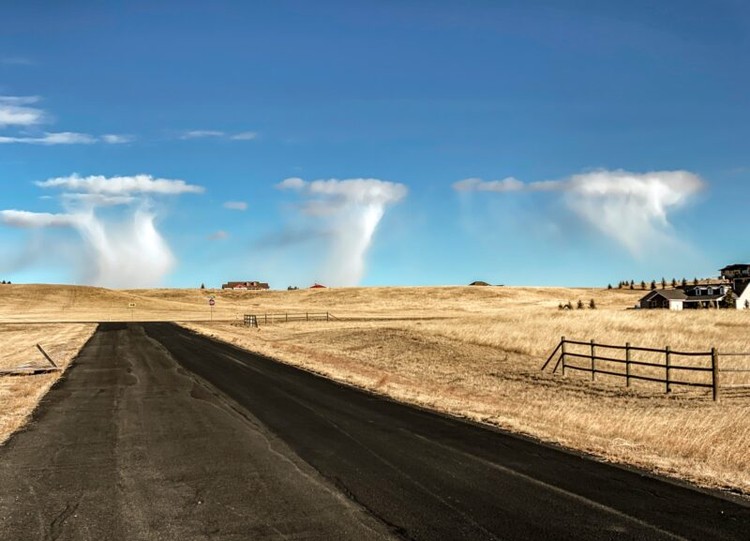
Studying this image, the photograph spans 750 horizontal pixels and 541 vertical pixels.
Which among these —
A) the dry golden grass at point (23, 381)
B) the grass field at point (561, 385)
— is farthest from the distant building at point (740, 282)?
the dry golden grass at point (23, 381)

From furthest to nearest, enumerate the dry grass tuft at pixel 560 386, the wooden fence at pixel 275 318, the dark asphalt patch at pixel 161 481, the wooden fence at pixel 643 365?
the wooden fence at pixel 275 318 < the wooden fence at pixel 643 365 < the dry grass tuft at pixel 560 386 < the dark asphalt patch at pixel 161 481

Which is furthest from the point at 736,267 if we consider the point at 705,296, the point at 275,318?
the point at 275,318

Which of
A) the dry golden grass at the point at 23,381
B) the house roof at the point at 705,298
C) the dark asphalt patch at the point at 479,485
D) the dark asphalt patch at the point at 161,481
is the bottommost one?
the dry golden grass at the point at 23,381

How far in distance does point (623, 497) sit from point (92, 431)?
10268 mm

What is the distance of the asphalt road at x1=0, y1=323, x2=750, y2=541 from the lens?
274 inches

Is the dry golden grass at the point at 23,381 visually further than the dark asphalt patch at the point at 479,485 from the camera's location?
Yes

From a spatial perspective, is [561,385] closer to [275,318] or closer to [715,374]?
[715,374]

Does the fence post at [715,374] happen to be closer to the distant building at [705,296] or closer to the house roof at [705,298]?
the distant building at [705,296]

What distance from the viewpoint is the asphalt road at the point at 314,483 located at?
6.96 m

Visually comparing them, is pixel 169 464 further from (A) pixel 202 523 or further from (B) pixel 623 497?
(B) pixel 623 497

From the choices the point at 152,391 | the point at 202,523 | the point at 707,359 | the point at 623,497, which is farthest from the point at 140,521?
the point at 707,359

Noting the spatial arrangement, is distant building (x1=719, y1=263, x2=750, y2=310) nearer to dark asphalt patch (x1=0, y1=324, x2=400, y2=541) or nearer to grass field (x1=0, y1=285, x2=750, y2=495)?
grass field (x1=0, y1=285, x2=750, y2=495)

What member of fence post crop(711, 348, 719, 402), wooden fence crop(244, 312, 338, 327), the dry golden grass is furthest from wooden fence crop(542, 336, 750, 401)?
wooden fence crop(244, 312, 338, 327)

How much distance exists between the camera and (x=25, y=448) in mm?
11156
